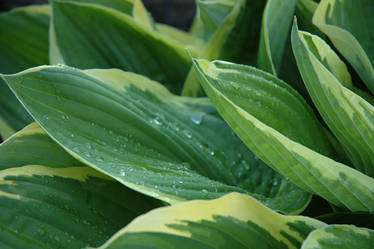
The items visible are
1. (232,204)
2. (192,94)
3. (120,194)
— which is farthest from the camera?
(192,94)

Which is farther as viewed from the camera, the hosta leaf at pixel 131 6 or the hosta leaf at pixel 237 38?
the hosta leaf at pixel 131 6

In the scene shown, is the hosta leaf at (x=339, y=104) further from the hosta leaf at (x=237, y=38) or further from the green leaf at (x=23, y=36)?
the green leaf at (x=23, y=36)

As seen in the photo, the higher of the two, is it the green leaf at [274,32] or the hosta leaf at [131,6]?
the green leaf at [274,32]

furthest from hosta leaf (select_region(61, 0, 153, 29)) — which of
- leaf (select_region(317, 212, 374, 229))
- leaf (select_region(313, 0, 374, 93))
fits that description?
leaf (select_region(317, 212, 374, 229))

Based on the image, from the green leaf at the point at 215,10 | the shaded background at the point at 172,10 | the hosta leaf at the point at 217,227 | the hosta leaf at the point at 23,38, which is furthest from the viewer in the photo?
the shaded background at the point at 172,10

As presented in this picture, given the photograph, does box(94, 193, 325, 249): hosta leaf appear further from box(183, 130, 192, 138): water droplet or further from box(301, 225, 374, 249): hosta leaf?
box(183, 130, 192, 138): water droplet

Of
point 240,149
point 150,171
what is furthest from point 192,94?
point 150,171

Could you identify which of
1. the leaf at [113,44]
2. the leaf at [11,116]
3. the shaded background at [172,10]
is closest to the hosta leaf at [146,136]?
the leaf at [113,44]

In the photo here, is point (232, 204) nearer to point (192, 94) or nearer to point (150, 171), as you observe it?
point (150, 171)
